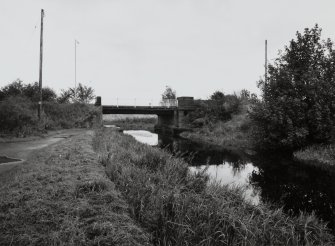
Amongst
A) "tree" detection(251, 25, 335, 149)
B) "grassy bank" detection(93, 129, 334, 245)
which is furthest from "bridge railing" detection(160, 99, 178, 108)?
"grassy bank" detection(93, 129, 334, 245)

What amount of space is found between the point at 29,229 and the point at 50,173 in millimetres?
3049

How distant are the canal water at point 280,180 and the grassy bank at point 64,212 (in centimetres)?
378

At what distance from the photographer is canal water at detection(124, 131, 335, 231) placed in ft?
25.6

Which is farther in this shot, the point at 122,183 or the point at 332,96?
the point at 332,96

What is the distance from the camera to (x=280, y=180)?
35.8 ft

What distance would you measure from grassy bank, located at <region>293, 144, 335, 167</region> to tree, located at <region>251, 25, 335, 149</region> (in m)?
0.59

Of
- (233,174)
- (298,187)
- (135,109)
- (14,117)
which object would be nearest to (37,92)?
(135,109)

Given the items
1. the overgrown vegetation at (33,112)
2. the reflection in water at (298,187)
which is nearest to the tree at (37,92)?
the overgrown vegetation at (33,112)

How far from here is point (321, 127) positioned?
615 inches

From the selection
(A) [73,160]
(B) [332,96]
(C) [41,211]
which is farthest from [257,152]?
(C) [41,211]

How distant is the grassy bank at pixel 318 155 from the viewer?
14084mm

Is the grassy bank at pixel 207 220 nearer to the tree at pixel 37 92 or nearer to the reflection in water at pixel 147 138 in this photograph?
the reflection in water at pixel 147 138

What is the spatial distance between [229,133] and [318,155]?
39.0 ft

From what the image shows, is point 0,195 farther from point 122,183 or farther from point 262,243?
point 262,243
